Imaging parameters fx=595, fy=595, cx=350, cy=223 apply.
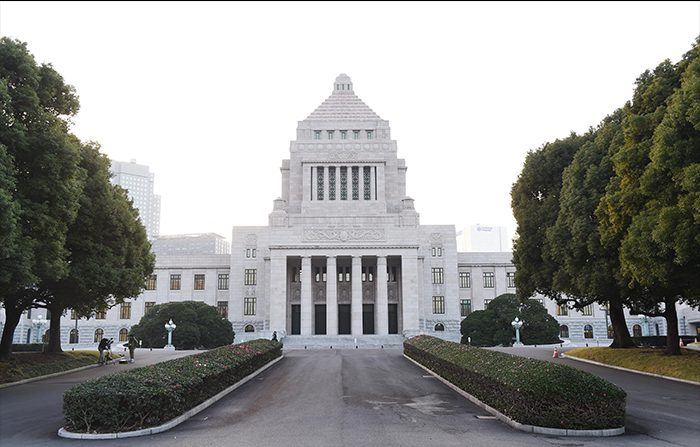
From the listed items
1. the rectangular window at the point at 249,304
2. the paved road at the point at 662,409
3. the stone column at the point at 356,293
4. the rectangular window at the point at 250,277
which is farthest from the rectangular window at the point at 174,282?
the paved road at the point at 662,409

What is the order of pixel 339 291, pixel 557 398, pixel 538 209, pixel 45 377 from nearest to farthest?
pixel 557 398, pixel 45 377, pixel 538 209, pixel 339 291

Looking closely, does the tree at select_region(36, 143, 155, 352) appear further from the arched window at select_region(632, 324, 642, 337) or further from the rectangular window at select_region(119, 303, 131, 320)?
the arched window at select_region(632, 324, 642, 337)

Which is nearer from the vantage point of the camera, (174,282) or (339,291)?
(339,291)

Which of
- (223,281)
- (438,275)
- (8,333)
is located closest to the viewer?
(8,333)

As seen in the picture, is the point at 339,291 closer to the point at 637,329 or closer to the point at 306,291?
the point at 306,291

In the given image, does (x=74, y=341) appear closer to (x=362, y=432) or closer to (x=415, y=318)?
(x=415, y=318)

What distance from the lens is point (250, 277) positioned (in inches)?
2933

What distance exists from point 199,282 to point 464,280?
33938mm

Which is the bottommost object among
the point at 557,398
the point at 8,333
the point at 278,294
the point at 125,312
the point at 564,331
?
the point at 564,331

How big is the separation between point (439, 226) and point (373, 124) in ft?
55.0

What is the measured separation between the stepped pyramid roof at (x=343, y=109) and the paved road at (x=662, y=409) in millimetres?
62397

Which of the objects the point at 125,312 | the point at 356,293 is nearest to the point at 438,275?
the point at 356,293

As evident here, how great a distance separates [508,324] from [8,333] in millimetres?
46321

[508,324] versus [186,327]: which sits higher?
[186,327]
